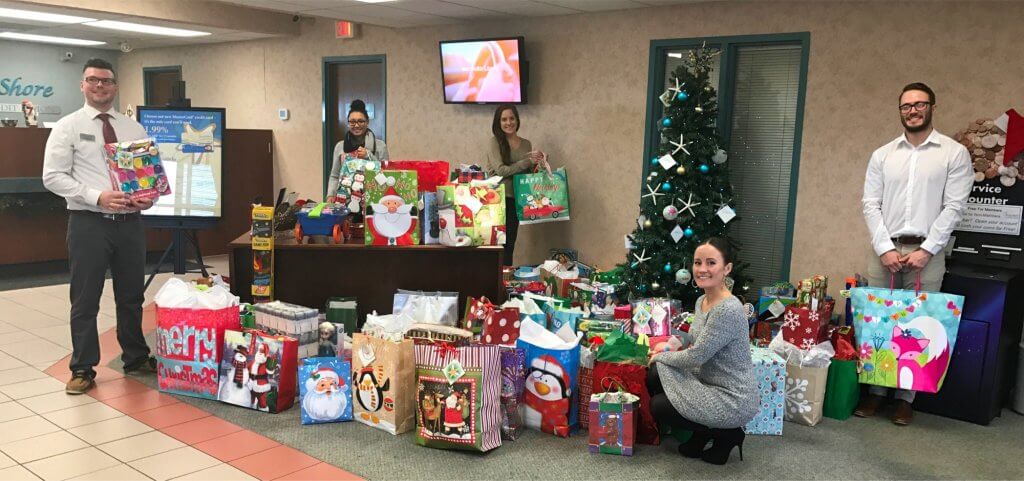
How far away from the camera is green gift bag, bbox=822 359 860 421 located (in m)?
4.32

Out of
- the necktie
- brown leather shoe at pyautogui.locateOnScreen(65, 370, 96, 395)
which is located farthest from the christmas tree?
brown leather shoe at pyautogui.locateOnScreen(65, 370, 96, 395)

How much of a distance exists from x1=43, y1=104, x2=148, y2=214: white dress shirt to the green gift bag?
13.3 ft

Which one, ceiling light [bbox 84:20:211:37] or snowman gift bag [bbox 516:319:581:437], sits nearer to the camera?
snowman gift bag [bbox 516:319:581:437]

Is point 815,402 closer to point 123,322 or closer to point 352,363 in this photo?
point 352,363

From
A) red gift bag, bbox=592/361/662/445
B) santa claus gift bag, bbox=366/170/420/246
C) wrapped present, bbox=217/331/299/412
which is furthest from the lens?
santa claus gift bag, bbox=366/170/420/246

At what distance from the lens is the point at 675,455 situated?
3.74m

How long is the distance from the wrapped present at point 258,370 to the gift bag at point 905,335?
3.08 meters

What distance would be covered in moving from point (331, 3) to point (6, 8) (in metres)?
3.51

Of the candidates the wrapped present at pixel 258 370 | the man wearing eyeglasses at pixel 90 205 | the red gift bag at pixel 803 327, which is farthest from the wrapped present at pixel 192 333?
the red gift bag at pixel 803 327

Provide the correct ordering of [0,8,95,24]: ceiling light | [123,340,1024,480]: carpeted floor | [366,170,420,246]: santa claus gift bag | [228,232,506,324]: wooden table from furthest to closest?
[0,8,95,24]: ceiling light
[228,232,506,324]: wooden table
[366,170,420,246]: santa claus gift bag
[123,340,1024,480]: carpeted floor

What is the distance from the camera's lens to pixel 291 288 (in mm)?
4949

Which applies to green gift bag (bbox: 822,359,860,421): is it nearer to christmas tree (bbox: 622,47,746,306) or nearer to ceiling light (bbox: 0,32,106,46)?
christmas tree (bbox: 622,47,746,306)

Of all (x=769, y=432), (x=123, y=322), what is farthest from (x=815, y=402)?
(x=123, y=322)

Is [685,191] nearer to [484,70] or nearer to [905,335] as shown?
[905,335]
